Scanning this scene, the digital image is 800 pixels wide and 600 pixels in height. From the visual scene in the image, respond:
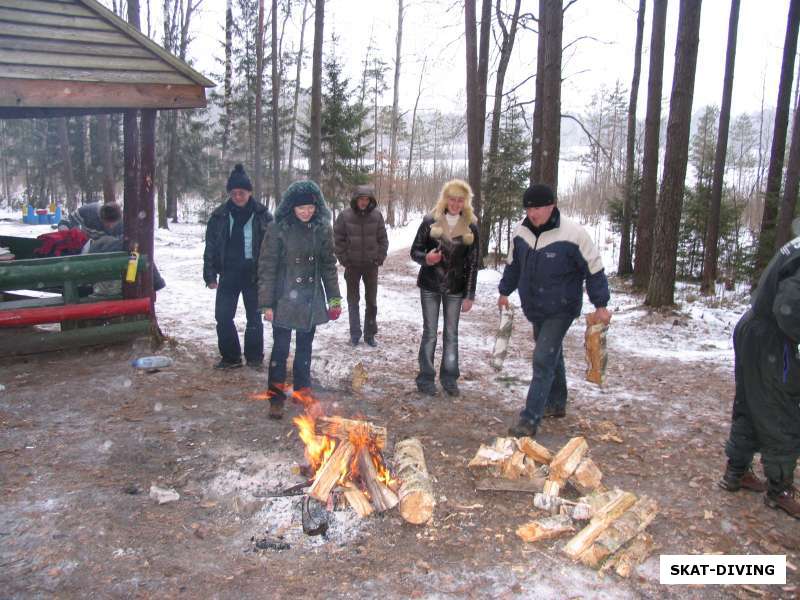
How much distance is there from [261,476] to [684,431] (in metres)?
3.73

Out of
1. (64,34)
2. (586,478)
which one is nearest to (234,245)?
(64,34)

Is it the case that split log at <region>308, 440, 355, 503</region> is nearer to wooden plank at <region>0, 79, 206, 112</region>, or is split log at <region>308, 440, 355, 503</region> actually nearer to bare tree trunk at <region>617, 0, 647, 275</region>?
wooden plank at <region>0, 79, 206, 112</region>

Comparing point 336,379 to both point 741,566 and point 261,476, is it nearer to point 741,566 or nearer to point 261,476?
point 261,476

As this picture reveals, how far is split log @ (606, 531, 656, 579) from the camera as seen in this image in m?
3.19

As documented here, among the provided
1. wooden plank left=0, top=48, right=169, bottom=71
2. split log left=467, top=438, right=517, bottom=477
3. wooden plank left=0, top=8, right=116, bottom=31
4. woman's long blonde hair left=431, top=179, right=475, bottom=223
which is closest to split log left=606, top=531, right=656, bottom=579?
split log left=467, top=438, right=517, bottom=477

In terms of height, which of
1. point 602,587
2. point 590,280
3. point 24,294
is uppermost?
point 590,280

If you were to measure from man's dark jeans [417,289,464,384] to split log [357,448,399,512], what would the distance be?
1990mm

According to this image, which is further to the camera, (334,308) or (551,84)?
(551,84)

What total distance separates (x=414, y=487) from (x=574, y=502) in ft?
3.51

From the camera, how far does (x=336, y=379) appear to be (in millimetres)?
6422

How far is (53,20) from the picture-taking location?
6309mm

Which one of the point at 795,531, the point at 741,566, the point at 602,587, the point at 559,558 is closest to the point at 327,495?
the point at 559,558

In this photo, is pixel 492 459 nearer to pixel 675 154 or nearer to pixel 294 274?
pixel 294 274

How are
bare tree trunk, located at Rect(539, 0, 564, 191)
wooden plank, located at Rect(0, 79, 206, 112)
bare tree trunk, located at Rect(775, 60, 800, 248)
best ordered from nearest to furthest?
wooden plank, located at Rect(0, 79, 206, 112) < bare tree trunk, located at Rect(539, 0, 564, 191) < bare tree trunk, located at Rect(775, 60, 800, 248)
